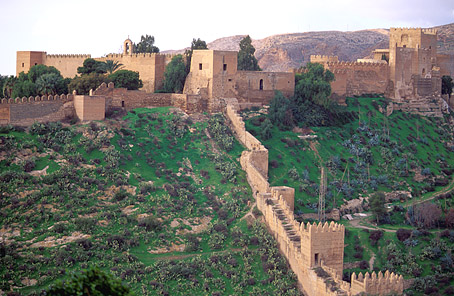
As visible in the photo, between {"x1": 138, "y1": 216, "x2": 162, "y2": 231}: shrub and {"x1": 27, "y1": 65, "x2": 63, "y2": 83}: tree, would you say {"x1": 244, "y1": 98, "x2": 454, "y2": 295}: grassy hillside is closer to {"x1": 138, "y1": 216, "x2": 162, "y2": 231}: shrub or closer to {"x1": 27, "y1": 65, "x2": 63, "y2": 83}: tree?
{"x1": 138, "y1": 216, "x2": 162, "y2": 231}: shrub

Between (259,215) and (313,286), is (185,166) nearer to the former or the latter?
(259,215)

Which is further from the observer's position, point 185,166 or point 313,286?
point 185,166

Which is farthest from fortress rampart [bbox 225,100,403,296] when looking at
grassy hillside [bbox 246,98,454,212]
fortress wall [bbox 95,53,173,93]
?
fortress wall [bbox 95,53,173,93]

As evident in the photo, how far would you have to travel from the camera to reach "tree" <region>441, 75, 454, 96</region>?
62438 millimetres

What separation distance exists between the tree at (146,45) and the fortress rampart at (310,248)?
23176mm

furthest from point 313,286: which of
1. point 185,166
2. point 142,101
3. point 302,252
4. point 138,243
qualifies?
point 142,101

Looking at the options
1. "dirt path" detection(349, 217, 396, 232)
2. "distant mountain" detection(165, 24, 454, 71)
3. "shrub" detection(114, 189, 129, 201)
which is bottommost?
"dirt path" detection(349, 217, 396, 232)

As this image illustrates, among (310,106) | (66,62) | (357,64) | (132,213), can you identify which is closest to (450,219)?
(310,106)

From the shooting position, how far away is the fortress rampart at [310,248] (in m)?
31.2

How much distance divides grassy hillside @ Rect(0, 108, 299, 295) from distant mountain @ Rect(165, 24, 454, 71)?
195 ft

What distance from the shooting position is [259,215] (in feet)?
123

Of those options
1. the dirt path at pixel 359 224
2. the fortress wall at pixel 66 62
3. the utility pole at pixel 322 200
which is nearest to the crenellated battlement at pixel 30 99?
the fortress wall at pixel 66 62

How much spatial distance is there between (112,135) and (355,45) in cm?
8109

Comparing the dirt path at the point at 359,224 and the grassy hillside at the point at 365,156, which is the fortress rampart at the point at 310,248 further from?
the dirt path at the point at 359,224
